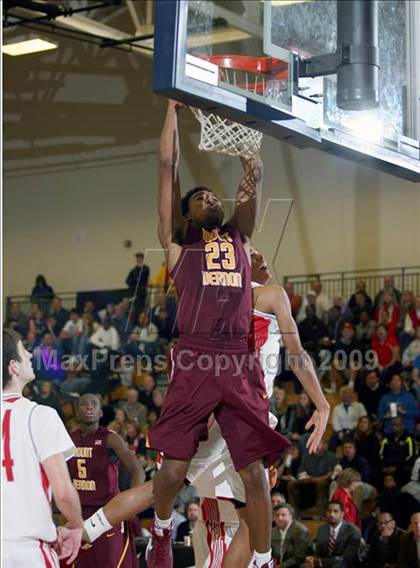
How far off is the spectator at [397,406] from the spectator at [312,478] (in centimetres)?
99

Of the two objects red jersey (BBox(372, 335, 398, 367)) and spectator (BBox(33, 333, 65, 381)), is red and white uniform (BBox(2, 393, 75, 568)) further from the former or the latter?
spectator (BBox(33, 333, 65, 381))

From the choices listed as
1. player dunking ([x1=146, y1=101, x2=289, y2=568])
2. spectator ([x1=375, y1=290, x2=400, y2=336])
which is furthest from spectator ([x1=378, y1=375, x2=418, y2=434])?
player dunking ([x1=146, y1=101, x2=289, y2=568])

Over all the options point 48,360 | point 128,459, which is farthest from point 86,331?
point 128,459

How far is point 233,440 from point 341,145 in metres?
1.95

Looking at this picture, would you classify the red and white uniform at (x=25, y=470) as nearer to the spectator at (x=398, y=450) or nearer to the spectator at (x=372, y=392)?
the spectator at (x=398, y=450)

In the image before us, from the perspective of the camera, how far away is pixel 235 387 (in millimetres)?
6711

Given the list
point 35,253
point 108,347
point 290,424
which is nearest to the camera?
point 290,424

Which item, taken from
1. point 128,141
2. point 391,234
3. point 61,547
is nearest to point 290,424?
point 391,234

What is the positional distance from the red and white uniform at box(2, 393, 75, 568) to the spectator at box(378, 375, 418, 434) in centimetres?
1046

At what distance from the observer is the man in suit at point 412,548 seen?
12.4 metres

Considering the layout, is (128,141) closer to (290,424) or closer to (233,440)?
(290,424)

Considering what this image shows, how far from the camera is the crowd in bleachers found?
14.0 meters

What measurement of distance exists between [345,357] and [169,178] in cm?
1072

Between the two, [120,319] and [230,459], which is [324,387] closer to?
[120,319]
